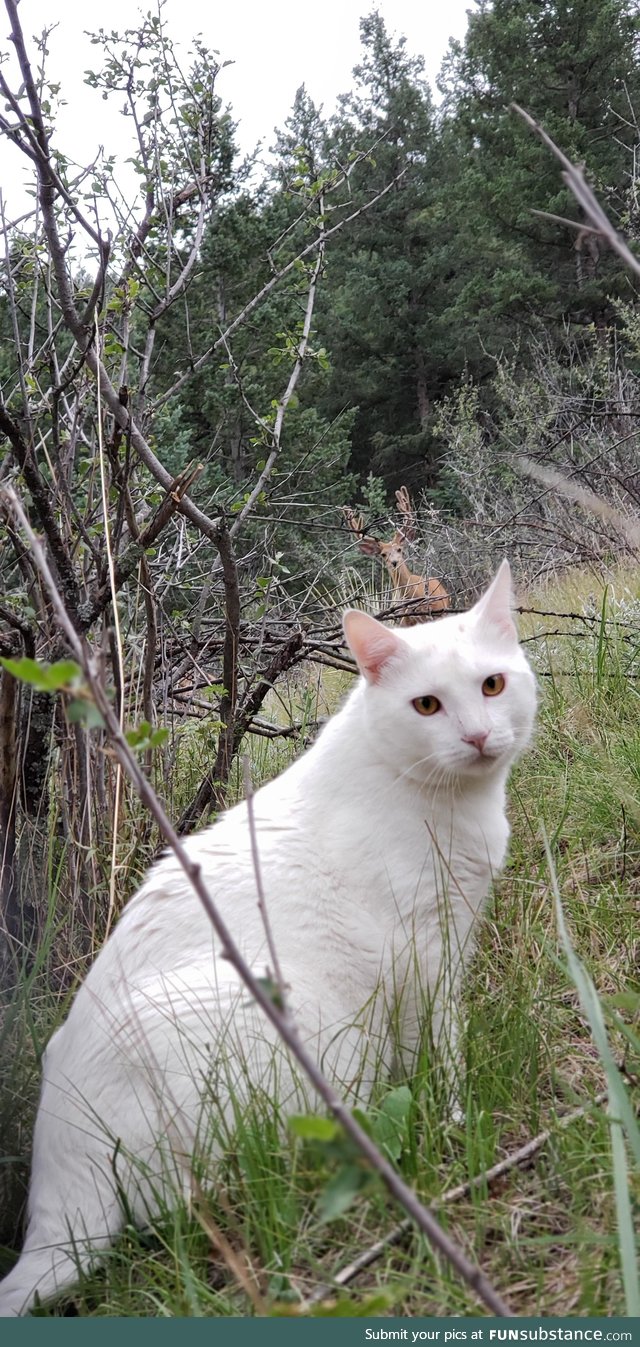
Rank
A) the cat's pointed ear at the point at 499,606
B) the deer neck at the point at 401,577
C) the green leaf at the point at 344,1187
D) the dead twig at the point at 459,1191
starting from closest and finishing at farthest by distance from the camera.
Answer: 1. the green leaf at the point at 344,1187
2. the dead twig at the point at 459,1191
3. the cat's pointed ear at the point at 499,606
4. the deer neck at the point at 401,577

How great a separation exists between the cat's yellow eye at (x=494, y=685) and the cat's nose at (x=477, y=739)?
0.15m

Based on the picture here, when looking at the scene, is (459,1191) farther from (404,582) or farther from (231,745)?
(404,582)

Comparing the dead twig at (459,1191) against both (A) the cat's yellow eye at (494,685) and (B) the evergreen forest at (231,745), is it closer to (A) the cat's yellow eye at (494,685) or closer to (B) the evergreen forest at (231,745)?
(B) the evergreen forest at (231,745)

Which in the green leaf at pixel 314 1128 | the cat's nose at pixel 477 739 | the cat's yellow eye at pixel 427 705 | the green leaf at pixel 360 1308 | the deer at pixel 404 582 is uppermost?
the deer at pixel 404 582

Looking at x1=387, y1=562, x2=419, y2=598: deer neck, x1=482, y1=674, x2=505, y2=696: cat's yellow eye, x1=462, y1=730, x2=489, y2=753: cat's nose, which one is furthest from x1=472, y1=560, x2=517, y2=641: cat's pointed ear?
x1=387, y1=562, x2=419, y2=598: deer neck

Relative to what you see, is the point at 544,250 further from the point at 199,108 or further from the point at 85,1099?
the point at 85,1099

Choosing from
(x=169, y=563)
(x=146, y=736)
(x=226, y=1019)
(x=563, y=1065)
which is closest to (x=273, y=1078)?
(x=226, y=1019)

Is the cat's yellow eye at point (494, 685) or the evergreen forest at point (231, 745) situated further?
the cat's yellow eye at point (494, 685)

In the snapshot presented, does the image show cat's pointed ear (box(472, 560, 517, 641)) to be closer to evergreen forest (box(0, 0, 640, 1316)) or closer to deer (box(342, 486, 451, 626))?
evergreen forest (box(0, 0, 640, 1316))

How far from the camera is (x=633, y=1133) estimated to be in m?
1.17

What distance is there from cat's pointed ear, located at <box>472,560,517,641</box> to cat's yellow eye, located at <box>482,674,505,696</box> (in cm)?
17

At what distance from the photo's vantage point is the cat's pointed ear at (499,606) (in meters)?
2.43

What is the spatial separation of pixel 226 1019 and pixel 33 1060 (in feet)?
2.14

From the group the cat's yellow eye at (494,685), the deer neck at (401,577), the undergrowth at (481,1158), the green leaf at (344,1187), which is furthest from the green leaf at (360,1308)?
the deer neck at (401,577)
